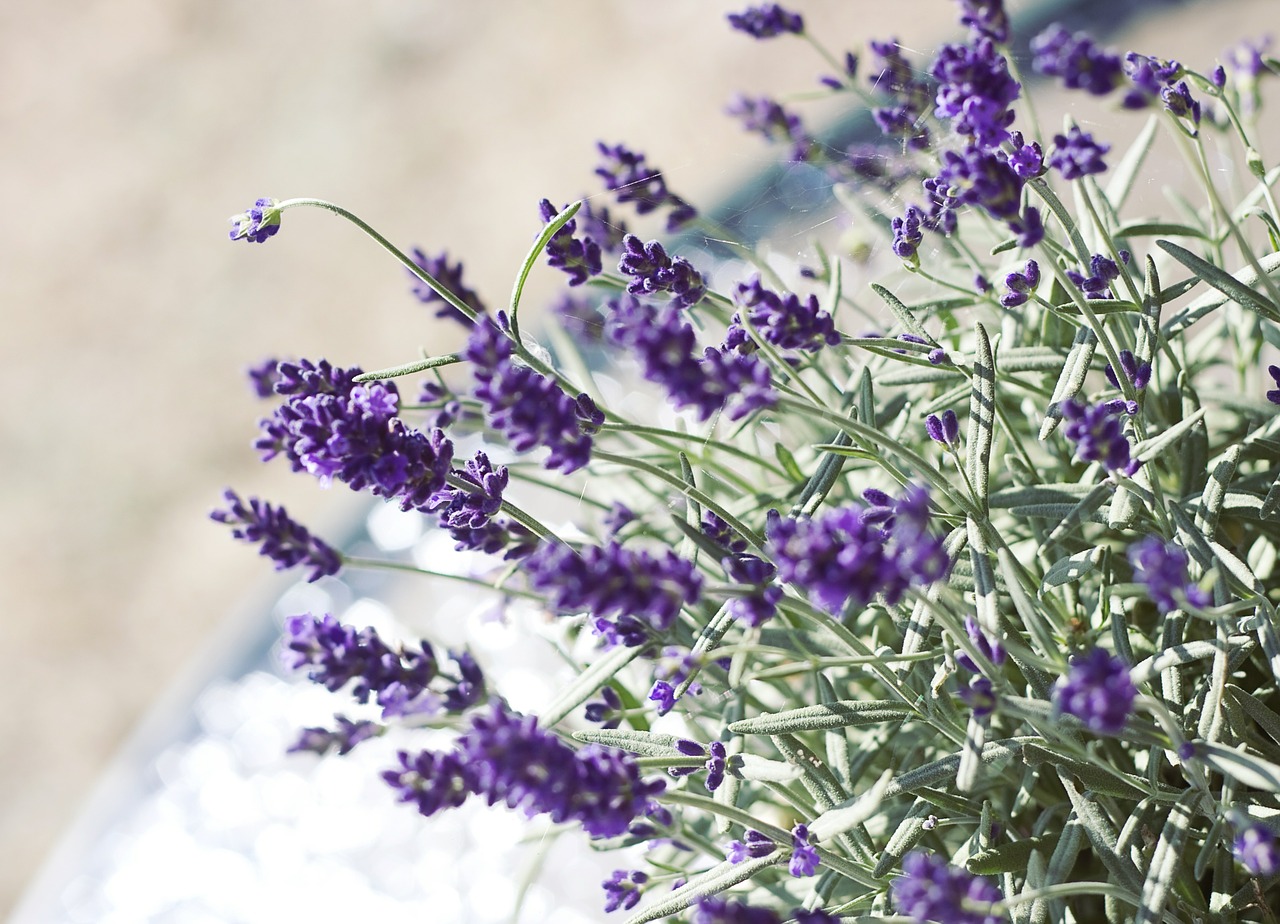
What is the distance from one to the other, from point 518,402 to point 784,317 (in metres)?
0.15

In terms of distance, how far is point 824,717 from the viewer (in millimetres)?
595

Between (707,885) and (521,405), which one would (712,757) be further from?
(521,405)

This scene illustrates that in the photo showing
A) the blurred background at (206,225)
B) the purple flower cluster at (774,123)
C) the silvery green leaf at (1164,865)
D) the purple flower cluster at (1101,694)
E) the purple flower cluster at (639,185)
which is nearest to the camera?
the purple flower cluster at (1101,694)

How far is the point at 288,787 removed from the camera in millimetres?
1134

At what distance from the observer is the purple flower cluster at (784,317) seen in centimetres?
52

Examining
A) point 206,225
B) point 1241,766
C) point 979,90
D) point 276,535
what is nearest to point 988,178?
point 979,90

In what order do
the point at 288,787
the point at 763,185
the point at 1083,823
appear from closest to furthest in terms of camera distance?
the point at 1083,823 < the point at 763,185 < the point at 288,787

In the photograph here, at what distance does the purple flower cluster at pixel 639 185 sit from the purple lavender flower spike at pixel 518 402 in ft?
1.03

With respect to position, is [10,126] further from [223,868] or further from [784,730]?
[784,730]

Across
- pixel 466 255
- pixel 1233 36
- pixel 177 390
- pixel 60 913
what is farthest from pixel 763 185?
pixel 177 390

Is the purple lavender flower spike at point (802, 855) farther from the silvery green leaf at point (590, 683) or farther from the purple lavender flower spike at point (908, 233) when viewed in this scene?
the purple lavender flower spike at point (908, 233)

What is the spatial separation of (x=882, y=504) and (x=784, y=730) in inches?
4.7

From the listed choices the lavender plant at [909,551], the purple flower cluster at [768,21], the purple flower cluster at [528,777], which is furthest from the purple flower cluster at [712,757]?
the purple flower cluster at [768,21]

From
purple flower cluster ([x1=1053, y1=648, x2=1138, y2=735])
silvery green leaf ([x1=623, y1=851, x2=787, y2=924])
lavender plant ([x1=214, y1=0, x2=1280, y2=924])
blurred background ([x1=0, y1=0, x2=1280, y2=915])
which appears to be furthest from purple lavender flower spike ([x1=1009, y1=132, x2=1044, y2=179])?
blurred background ([x1=0, y1=0, x2=1280, y2=915])
